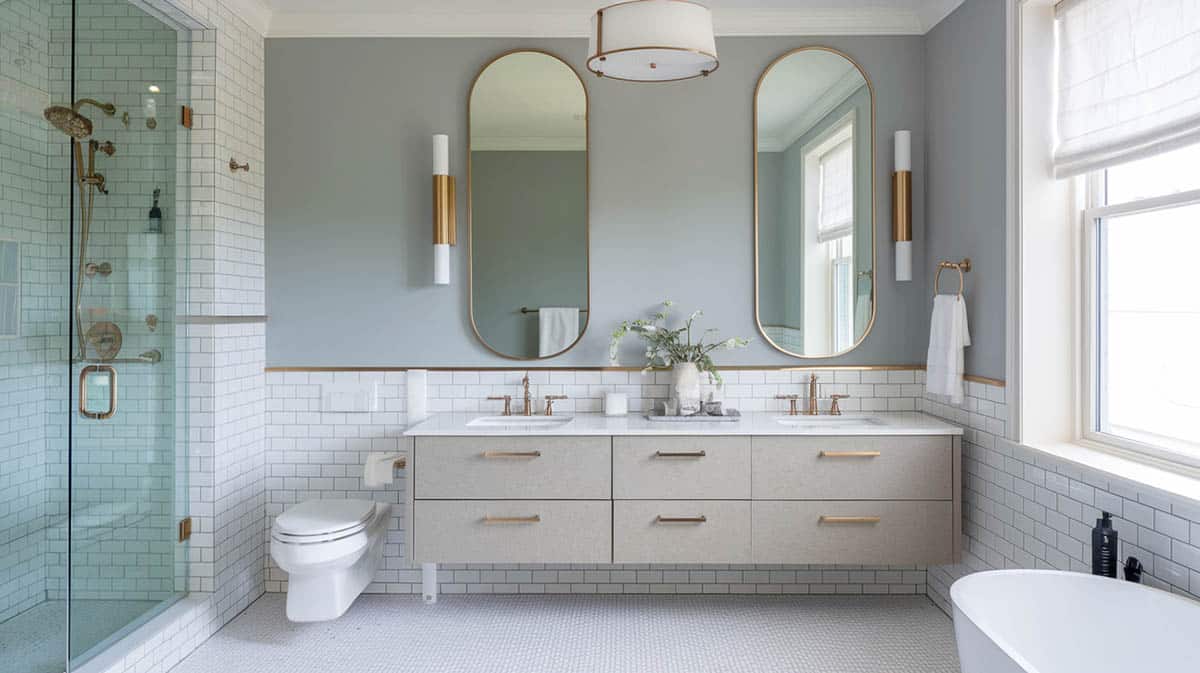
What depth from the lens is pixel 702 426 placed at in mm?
3195

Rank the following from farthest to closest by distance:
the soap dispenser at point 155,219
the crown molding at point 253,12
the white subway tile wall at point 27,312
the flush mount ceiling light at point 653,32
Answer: the crown molding at point 253,12
the soap dispenser at point 155,219
the flush mount ceiling light at point 653,32
the white subway tile wall at point 27,312

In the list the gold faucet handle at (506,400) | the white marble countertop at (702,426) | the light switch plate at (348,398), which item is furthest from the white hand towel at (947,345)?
the light switch plate at (348,398)

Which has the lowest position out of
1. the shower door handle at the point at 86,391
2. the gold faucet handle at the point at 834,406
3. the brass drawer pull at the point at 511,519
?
the brass drawer pull at the point at 511,519

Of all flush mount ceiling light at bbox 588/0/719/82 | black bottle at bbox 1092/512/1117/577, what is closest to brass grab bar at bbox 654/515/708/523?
black bottle at bbox 1092/512/1117/577

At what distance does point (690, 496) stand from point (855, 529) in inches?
27.7

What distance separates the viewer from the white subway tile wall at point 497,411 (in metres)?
3.62

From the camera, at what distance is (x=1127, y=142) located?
7.72 feet

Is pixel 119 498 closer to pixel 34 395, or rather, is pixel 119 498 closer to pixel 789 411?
pixel 34 395

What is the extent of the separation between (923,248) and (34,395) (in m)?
3.67

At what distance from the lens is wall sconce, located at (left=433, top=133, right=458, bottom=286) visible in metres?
3.54

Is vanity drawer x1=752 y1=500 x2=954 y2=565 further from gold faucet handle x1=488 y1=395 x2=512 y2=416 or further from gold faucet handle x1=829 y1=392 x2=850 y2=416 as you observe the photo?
gold faucet handle x1=488 y1=395 x2=512 y2=416

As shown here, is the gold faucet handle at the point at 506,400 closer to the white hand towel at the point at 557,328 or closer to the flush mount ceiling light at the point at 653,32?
the white hand towel at the point at 557,328

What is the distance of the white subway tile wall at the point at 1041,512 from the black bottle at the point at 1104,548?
116 millimetres

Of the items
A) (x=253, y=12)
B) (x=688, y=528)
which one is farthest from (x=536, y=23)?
(x=688, y=528)
